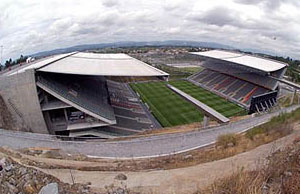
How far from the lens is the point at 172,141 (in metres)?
20.2

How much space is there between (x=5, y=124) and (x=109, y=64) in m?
13.5

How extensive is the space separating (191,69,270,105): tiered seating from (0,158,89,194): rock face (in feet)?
141

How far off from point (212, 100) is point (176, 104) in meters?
7.90

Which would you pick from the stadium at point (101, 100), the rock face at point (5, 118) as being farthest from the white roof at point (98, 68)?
the rock face at point (5, 118)

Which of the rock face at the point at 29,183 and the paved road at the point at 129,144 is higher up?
the rock face at the point at 29,183

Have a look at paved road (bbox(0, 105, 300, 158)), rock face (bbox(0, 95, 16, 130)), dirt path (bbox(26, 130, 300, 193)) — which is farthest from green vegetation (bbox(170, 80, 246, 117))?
dirt path (bbox(26, 130, 300, 193))

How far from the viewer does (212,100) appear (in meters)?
49.2

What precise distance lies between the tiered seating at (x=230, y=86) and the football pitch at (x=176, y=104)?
2578 millimetres

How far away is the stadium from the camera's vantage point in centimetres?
2794

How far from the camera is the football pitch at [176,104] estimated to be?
127 feet

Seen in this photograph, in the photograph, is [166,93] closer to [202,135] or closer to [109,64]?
[109,64]

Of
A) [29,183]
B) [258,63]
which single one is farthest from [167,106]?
[29,183]

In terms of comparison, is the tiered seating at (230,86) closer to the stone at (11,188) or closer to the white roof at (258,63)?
the white roof at (258,63)

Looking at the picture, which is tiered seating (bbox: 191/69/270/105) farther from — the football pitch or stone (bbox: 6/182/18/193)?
stone (bbox: 6/182/18/193)
